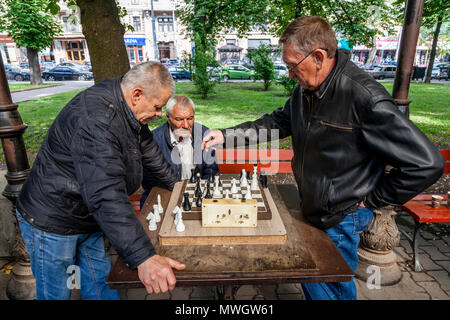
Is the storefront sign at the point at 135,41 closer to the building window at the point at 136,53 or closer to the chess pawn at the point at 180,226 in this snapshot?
the building window at the point at 136,53

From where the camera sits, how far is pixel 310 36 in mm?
1607

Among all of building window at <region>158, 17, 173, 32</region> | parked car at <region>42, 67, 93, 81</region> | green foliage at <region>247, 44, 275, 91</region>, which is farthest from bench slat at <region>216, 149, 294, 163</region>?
building window at <region>158, 17, 173, 32</region>

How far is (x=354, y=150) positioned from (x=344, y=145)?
0.06m

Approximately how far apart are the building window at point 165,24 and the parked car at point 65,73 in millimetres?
16062

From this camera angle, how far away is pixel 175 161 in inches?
114

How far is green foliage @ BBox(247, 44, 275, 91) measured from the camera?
13969mm

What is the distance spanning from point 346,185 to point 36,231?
1873 millimetres

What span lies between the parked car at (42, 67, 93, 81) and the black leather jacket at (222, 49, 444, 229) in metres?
26.4

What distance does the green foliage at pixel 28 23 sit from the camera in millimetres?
17719

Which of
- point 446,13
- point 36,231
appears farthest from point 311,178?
point 446,13

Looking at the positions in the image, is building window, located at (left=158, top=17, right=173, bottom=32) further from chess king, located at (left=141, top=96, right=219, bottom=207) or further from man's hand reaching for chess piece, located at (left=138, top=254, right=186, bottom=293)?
man's hand reaching for chess piece, located at (left=138, top=254, right=186, bottom=293)
